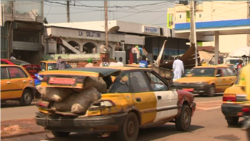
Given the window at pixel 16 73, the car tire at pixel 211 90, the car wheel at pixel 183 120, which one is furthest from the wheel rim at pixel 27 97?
the car tire at pixel 211 90

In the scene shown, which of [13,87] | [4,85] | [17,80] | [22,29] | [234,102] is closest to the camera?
[234,102]

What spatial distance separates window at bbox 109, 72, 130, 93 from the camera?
736 centimetres

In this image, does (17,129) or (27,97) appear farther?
(27,97)

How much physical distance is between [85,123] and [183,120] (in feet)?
10.5

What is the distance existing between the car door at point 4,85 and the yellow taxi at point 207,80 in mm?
8329

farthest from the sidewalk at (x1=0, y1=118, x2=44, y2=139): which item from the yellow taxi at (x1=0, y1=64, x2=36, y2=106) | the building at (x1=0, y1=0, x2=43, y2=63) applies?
the building at (x1=0, y1=0, x2=43, y2=63)

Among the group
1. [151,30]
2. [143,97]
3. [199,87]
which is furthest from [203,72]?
[151,30]

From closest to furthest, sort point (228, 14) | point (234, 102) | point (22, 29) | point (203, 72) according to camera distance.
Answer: point (234, 102), point (203, 72), point (22, 29), point (228, 14)

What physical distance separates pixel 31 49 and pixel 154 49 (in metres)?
17.5

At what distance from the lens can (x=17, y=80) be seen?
14016 millimetres

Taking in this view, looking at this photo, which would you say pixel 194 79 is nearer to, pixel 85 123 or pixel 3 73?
pixel 3 73

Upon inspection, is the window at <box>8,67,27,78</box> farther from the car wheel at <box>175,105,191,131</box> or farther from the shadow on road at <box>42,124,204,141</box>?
the car wheel at <box>175,105,191,131</box>

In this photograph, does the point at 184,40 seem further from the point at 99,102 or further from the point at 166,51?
the point at 99,102

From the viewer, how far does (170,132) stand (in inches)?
359
